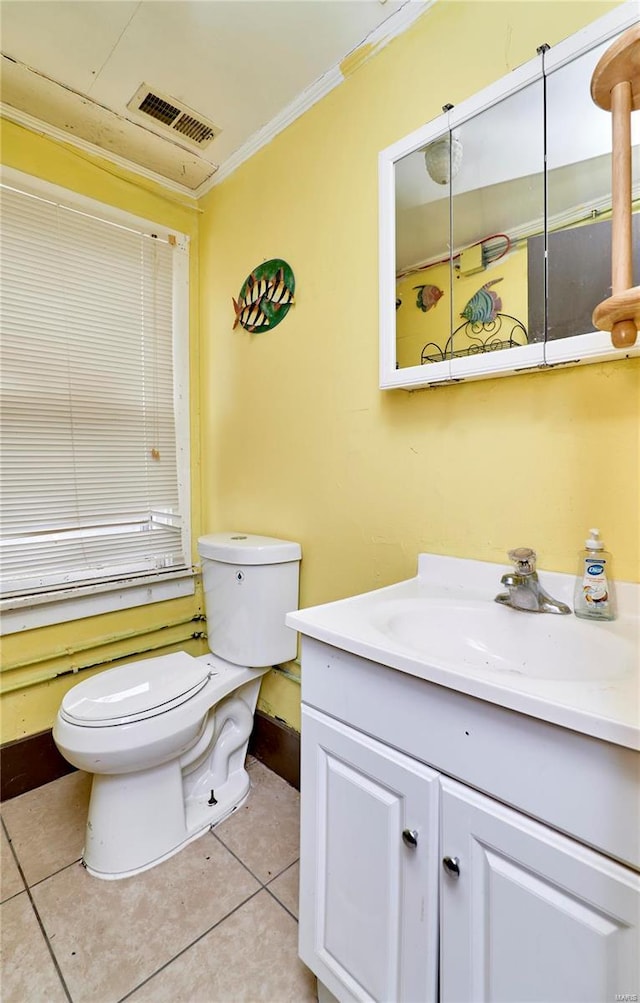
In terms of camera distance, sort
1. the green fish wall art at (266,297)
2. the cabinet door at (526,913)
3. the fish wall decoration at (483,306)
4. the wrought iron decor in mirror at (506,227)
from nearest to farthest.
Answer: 1. the cabinet door at (526,913)
2. the wrought iron decor in mirror at (506,227)
3. the fish wall decoration at (483,306)
4. the green fish wall art at (266,297)

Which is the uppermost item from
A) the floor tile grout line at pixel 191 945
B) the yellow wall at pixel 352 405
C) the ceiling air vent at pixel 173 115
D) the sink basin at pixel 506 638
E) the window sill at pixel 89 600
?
the ceiling air vent at pixel 173 115

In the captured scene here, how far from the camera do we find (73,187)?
1619mm

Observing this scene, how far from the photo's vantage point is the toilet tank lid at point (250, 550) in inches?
55.8

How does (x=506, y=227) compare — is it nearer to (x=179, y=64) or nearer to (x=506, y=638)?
(x=506, y=638)

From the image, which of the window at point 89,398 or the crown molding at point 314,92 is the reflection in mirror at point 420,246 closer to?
the crown molding at point 314,92

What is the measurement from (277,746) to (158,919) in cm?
59

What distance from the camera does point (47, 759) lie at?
158 centimetres

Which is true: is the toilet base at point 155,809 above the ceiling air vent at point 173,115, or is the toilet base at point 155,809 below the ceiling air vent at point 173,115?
below

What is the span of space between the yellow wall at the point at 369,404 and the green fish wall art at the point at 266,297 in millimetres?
38

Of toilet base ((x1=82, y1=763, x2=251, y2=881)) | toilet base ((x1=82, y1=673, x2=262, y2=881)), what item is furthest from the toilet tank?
toilet base ((x1=82, y1=763, x2=251, y2=881))

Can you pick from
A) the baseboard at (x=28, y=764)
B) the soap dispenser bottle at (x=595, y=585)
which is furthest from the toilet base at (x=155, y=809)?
the soap dispenser bottle at (x=595, y=585)

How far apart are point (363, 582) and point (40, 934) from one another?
113 centimetres

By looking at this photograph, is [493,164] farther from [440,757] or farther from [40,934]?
[40,934]

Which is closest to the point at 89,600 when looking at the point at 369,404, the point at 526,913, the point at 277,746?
the point at 277,746
